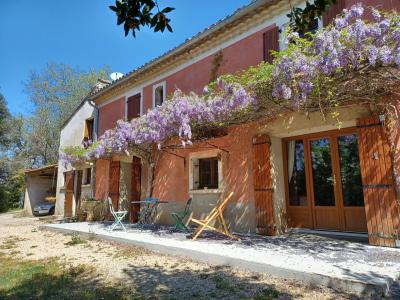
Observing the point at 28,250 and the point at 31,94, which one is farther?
the point at 31,94

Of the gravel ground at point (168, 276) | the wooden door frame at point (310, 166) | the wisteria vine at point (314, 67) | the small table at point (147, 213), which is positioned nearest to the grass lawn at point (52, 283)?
the gravel ground at point (168, 276)

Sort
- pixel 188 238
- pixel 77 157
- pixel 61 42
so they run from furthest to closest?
pixel 77 157, pixel 61 42, pixel 188 238

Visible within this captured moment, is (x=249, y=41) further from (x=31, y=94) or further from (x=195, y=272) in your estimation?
(x=31, y=94)

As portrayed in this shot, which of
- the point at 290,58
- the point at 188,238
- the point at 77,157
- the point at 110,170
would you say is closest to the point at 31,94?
the point at 77,157

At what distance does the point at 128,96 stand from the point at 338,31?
8371mm

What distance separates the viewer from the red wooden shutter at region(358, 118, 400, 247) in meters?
4.70

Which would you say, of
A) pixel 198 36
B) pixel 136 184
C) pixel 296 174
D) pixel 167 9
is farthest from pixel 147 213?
pixel 167 9

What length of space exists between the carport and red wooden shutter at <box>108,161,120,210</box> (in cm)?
677

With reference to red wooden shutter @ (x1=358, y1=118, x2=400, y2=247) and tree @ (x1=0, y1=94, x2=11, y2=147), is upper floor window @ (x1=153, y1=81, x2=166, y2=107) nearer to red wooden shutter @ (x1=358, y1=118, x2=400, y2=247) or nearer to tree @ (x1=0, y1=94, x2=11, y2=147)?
red wooden shutter @ (x1=358, y1=118, x2=400, y2=247)

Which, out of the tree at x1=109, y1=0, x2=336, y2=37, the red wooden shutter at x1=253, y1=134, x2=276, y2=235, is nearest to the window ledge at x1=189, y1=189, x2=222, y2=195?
the red wooden shutter at x1=253, y1=134, x2=276, y2=235

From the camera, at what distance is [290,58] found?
4469 millimetres

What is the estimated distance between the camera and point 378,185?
486 cm

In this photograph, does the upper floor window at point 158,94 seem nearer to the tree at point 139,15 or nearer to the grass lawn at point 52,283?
the grass lawn at point 52,283

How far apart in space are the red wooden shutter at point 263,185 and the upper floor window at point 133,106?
5.30m
